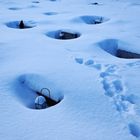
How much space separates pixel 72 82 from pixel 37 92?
0.64 meters

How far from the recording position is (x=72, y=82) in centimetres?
387

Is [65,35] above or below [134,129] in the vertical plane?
below

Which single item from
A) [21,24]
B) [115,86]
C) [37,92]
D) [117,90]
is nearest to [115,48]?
[115,86]

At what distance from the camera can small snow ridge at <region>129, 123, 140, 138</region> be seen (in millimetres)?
2777

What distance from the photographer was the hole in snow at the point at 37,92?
359 cm

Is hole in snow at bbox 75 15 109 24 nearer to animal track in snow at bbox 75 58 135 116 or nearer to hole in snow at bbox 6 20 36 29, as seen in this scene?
hole in snow at bbox 6 20 36 29

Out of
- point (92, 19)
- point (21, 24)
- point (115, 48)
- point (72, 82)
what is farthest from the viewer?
point (92, 19)

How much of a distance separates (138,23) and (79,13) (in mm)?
2690

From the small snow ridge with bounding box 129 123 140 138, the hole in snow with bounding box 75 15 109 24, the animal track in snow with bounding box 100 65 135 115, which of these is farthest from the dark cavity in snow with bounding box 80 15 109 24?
the small snow ridge with bounding box 129 123 140 138

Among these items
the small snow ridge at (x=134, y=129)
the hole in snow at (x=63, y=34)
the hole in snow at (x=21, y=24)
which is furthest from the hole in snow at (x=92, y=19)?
the small snow ridge at (x=134, y=129)

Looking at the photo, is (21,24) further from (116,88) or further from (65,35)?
(116,88)

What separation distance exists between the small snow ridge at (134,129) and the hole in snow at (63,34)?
4.23 metres

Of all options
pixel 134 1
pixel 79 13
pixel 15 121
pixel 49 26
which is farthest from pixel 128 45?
pixel 134 1

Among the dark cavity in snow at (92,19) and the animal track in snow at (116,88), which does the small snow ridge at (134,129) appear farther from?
the dark cavity in snow at (92,19)
